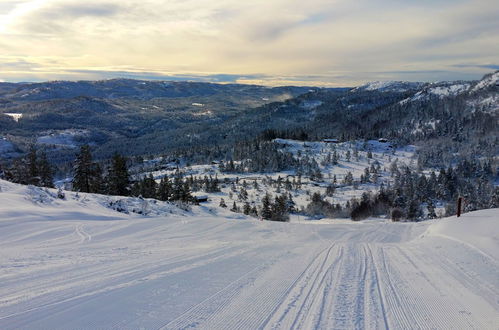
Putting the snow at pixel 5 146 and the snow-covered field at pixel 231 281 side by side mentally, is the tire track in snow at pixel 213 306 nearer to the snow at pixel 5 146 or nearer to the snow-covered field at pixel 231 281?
the snow-covered field at pixel 231 281

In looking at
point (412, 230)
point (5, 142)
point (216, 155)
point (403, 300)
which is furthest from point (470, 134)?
point (5, 142)

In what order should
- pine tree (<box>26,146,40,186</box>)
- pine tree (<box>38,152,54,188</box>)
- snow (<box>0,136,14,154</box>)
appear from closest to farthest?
pine tree (<box>26,146,40,186</box>) < pine tree (<box>38,152,54,188</box>) < snow (<box>0,136,14,154</box>)

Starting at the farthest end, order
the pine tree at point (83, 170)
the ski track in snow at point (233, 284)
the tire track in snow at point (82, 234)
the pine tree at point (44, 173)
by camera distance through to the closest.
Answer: the pine tree at point (44, 173) → the pine tree at point (83, 170) → the tire track in snow at point (82, 234) → the ski track in snow at point (233, 284)

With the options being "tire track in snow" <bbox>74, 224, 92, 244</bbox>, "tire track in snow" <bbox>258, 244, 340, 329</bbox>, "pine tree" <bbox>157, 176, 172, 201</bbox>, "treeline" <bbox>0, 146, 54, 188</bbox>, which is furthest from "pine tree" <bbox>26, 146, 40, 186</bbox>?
"tire track in snow" <bbox>258, 244, 340, 329</bbox>

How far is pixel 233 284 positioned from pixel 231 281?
18 centimetres

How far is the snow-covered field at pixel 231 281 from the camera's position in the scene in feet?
15.9

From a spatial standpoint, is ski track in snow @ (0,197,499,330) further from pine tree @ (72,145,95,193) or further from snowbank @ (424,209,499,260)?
pine tree @ (72,145,95,193)

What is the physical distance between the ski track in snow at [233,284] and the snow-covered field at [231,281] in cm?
2

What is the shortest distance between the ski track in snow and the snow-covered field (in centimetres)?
2

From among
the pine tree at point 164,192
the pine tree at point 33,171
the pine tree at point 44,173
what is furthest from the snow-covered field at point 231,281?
the pine tree at point 44,173

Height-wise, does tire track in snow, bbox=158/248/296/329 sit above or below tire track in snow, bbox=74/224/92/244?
above

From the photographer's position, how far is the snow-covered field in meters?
4.84

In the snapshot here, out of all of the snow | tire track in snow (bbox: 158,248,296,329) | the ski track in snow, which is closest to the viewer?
tire track in snow (bbox: 158,248,296,329)

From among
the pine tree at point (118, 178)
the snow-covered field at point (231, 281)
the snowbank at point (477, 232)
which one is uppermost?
the snow-covered field at point (231, 281)
